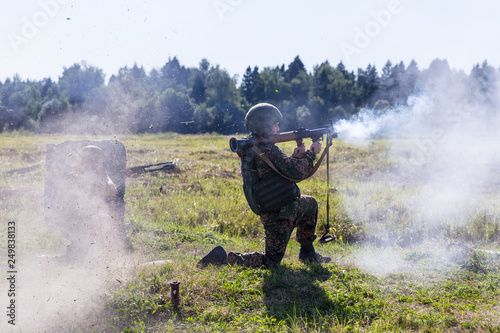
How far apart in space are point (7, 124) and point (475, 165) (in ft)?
144

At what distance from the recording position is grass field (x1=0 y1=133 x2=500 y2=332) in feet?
12.9

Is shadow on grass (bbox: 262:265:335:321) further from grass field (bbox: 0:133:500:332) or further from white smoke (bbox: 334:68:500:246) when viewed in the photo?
white smoke (bbox: 334:68:500:246)

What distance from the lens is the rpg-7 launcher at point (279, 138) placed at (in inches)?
196

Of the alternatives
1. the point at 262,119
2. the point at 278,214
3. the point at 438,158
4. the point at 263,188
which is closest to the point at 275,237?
the point at 278,214

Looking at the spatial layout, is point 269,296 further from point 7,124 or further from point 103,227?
point 7,124

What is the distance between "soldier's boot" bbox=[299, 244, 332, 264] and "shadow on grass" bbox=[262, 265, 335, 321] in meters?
0.36

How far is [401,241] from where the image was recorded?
7438 millimetres

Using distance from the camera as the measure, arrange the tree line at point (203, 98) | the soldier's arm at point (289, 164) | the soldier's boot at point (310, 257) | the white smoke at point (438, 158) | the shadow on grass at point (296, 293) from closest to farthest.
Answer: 1. the shadow on grass at point (296, 293)
2. the soldier's arm at point (289, 164)
3. the soldier's boot at point (310, 257)
4. the white smoke at point (438, 158)
5. the tree line at point (203, 98)

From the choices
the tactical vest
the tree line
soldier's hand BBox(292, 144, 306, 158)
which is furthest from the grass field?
the tree line

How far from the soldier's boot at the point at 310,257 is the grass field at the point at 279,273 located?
164 mm

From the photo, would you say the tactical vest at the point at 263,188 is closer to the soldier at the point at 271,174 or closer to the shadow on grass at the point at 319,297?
the soldier at the point at 271,174

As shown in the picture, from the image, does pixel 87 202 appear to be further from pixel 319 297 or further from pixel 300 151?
pixel 319 297

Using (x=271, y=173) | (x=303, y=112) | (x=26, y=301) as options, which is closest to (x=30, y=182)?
(x=26, y=301)

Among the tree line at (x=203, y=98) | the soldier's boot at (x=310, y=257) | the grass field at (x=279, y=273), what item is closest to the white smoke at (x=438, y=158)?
the grass field at (x=279, y=273)
